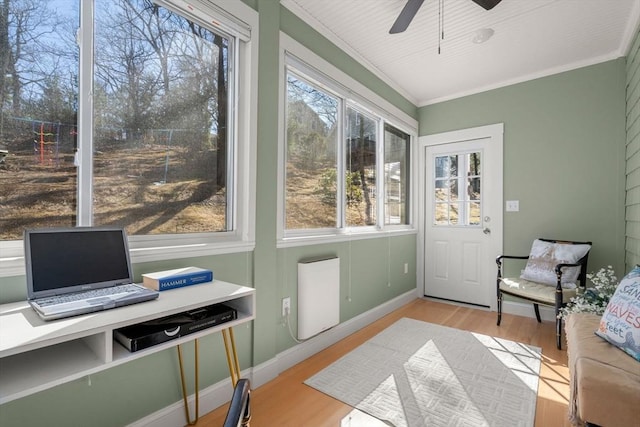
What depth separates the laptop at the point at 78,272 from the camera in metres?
1.07

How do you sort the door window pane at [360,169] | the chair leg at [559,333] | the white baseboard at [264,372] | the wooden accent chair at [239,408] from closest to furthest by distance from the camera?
1. the wooden accent chair at [239,408]
2. the white baseboard at [264,372]
3. the chair leg at [559,333]
4. the door window pane at [360,169]

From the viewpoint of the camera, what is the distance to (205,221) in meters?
1.90

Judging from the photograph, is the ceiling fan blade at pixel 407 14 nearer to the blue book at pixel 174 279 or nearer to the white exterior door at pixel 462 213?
the blue book at pixel 174 279

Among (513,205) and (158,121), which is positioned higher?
(158,121)

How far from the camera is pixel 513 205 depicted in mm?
3529

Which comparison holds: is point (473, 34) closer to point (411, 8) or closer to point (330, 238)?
point (411, 8)

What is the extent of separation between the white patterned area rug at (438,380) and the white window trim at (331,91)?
0.93 metres

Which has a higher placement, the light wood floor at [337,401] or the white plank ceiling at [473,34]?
the white plank ceiling at [473,34]

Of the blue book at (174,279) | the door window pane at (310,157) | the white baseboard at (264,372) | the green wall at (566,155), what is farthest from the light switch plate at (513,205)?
the blue book at (174,279)

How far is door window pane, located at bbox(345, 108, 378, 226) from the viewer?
312cm

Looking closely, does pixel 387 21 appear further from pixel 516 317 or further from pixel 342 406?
pixel 516 317

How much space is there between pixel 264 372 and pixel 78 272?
51.1 inches

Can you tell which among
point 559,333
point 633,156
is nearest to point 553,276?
point 559,333

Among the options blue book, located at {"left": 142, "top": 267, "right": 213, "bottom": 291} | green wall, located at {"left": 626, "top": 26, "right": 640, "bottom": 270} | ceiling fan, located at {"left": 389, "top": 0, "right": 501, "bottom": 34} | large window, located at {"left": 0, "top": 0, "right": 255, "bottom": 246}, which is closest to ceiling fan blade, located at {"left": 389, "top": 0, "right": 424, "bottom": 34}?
ceiling fan, located at {"left": 389, "top": 0, "right": 501, "bottom": 34}
